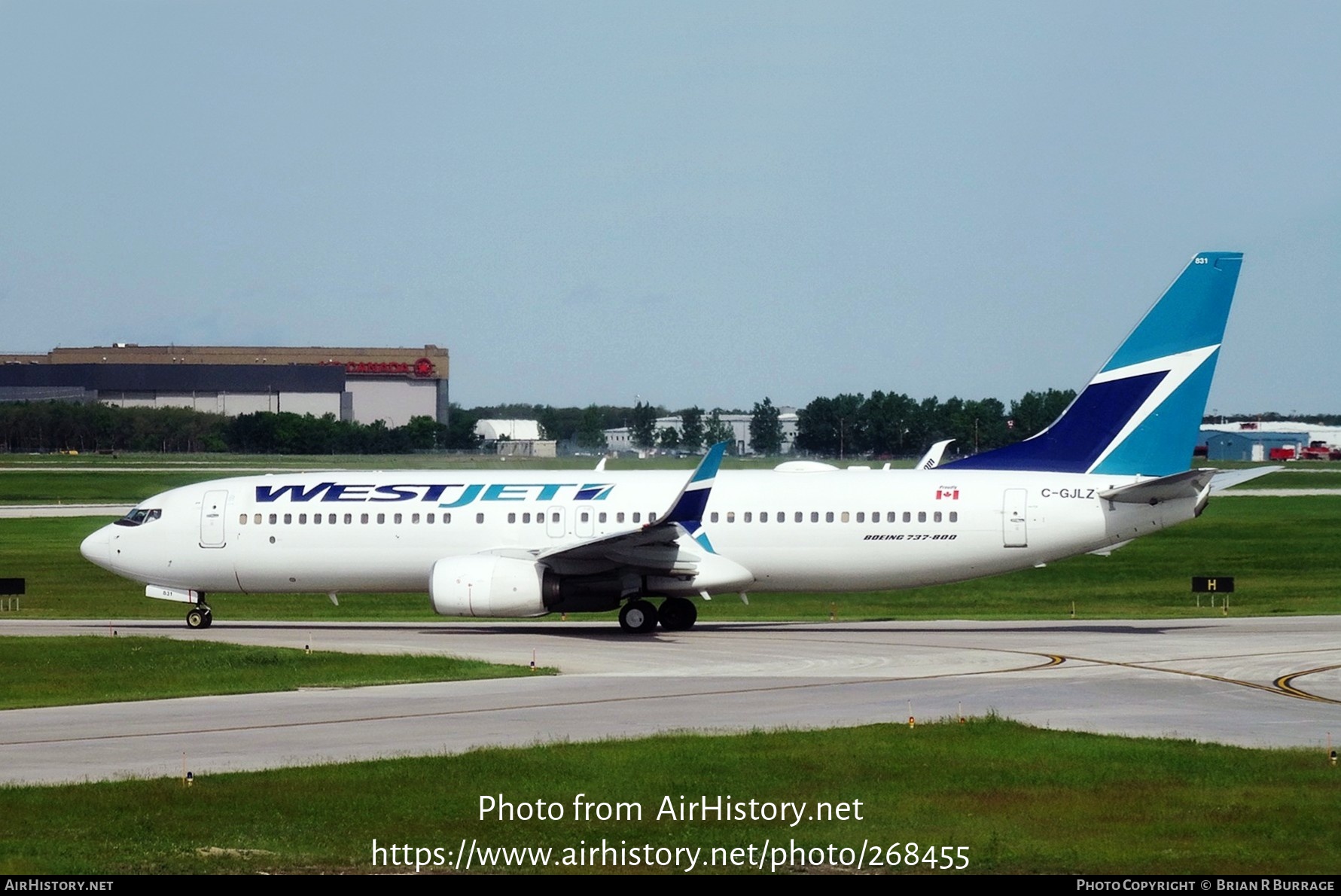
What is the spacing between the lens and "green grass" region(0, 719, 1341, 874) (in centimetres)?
1399

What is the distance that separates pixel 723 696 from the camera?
83.8 feet

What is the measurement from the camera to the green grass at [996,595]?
Result: 144 feet

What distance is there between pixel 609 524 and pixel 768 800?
69.8 feet

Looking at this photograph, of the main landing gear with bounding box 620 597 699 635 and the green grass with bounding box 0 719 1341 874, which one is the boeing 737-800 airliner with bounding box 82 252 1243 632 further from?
the green grass with bounding box 0 719 1341 874

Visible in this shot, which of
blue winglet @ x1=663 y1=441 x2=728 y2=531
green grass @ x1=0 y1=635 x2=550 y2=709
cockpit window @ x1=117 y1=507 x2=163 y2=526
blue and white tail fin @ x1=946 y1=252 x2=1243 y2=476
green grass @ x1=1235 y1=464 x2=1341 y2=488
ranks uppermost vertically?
blue and white tail fin @ x1=946 y1=252 x2=1243 y2=476

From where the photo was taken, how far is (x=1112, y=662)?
1177 inches

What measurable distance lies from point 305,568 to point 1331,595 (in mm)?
29174

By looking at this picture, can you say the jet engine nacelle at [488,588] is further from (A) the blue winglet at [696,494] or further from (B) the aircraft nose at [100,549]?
(B) the aircraft nose at [100,549]

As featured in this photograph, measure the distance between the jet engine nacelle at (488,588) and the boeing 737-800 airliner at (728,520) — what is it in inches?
1.6

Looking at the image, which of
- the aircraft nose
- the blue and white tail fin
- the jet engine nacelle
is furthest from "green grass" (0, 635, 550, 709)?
the blue and white tail fin

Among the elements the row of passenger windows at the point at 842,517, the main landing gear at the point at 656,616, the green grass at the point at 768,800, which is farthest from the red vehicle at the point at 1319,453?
the green grass at the point at 768,800

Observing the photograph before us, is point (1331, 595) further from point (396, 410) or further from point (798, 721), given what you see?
point (396, 410)

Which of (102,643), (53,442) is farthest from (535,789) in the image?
(53,442)

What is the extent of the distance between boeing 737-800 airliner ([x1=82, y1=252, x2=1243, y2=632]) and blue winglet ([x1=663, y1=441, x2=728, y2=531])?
57 mm
